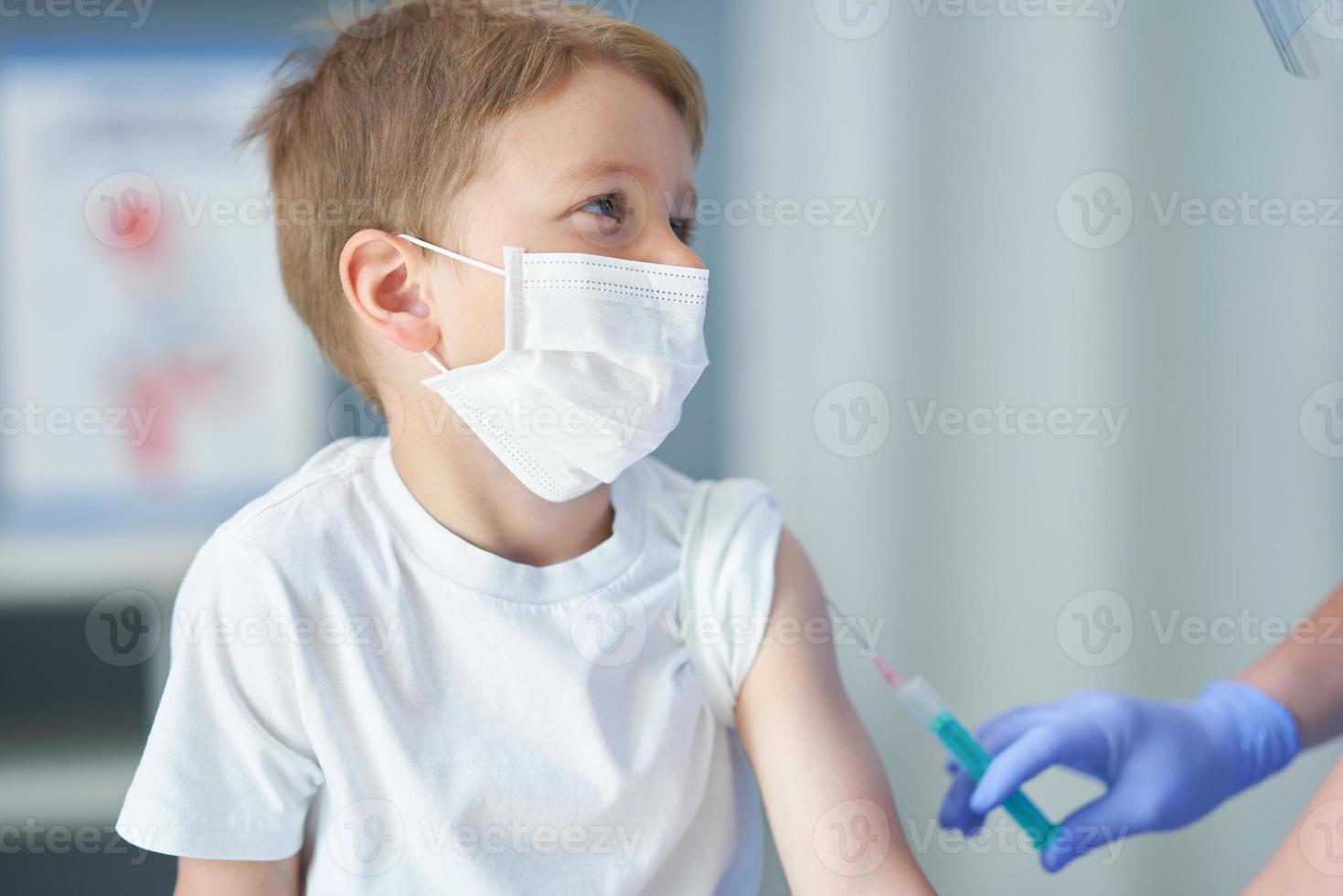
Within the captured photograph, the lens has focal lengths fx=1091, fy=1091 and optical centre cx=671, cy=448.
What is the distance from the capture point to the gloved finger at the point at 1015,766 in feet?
3.97

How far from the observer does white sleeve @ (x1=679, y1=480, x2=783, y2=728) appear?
1151 millimetres

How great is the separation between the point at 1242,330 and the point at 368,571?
5.46 ft

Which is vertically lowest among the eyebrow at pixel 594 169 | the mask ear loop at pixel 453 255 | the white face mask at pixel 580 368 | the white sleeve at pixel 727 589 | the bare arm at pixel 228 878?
the bare arm at pixel 228 878

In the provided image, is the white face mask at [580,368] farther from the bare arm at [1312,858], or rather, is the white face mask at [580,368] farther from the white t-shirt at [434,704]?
the bare arm at [1312,858]

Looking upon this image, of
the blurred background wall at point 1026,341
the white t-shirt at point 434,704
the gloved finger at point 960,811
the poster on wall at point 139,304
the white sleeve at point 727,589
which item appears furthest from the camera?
the blurred background wall at point 1026,341

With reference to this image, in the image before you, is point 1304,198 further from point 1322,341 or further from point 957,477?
point 957,477

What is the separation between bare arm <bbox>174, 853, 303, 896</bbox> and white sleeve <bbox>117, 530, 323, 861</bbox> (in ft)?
0.08

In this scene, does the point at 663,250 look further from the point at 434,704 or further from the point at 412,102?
the point at 434,704

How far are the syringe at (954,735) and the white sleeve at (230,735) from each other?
626mm

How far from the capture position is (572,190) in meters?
1.05

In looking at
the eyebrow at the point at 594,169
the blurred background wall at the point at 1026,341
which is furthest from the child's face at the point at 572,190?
the blurred background wall at the point at 1026,341

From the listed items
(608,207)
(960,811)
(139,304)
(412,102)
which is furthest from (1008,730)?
(139,304)

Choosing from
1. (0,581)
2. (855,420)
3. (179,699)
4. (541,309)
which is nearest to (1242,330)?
(855,420)

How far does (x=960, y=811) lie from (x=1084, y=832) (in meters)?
0.14
